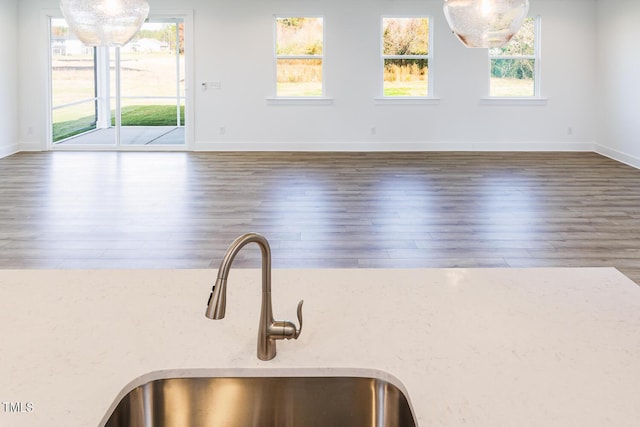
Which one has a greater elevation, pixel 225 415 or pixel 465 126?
pixel 465 126

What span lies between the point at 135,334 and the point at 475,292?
829 millimetres

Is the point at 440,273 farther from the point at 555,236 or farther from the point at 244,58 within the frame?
the point at 244,58

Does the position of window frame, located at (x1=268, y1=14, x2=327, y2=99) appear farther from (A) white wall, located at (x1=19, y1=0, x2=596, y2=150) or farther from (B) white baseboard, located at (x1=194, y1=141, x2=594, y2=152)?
(B) white baseboard, located at (x1=194, y1=141, x2=594, y2=152)

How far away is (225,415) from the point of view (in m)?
1.26

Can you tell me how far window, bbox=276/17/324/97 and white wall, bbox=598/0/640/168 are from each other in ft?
14.3

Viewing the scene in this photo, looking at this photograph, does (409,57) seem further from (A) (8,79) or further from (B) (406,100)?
(A) (8,79)

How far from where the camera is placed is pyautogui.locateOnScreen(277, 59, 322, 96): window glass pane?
10602mm

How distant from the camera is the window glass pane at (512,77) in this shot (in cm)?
1064

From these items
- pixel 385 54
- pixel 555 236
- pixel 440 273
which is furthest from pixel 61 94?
pixel 440 273

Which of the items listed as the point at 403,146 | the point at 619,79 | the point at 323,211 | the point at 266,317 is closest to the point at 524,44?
the point at 619,79

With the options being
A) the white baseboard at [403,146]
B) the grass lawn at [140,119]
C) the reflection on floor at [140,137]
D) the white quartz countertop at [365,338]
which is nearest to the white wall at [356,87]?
the white baseboard at [403,146]

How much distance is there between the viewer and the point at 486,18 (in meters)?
1.92

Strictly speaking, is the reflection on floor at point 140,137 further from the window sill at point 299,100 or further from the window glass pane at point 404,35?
the window glass pane at point 404,35

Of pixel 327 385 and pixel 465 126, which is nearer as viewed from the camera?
pixel 327 385
